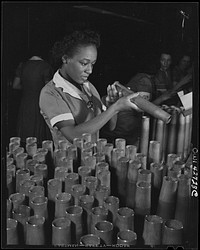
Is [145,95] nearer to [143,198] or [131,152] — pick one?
[131,152]

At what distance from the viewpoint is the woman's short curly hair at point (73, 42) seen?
1.24m

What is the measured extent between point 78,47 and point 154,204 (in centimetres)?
61

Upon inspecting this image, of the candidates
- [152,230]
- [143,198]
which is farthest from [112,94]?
[152,230]

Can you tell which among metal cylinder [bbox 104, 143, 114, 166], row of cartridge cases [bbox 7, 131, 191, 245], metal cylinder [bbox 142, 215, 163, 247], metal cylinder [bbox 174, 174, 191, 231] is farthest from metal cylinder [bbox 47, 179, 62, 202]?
metal cylinder [bbox 174, 174, 191, 231]

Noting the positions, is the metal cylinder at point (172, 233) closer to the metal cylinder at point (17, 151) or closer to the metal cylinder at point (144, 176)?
the metal cylinder at point (144, 176)

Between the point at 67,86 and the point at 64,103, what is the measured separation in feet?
0.20

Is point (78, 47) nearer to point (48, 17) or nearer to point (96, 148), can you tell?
point (48, 17)

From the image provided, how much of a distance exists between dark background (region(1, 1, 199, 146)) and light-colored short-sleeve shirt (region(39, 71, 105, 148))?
55 mm

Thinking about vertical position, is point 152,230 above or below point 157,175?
below

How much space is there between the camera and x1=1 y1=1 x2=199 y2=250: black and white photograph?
1192 millimetres

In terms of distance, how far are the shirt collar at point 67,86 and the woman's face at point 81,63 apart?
3 centimetres

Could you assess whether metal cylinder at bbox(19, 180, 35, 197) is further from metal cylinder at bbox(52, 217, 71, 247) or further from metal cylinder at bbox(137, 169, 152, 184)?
metal cylinder at bbox(137, 169, 152, 184)

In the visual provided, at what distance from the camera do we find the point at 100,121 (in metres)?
1.30

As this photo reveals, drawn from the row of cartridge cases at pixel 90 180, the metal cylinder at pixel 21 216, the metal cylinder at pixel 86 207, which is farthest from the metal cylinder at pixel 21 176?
the metal cylinder at pixel 86 207
